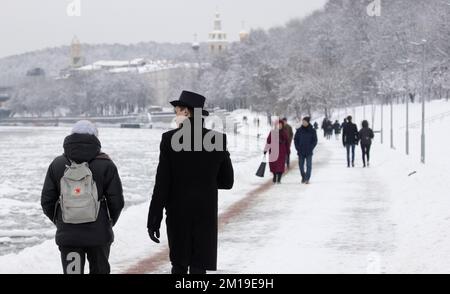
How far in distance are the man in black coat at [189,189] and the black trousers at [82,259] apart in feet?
1.46

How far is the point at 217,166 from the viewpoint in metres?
7.88

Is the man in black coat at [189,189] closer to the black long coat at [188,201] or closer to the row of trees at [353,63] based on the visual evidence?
the black long coat at [188,201]

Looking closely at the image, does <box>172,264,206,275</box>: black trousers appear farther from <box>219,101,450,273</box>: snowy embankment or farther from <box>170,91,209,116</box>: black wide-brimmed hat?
<box>219,101,450,273</box>: snowy embankment

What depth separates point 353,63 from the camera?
11175 centimetres

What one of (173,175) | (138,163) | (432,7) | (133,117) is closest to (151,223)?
(173,175)

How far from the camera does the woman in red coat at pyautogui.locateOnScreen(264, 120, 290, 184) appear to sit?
23.6 metres

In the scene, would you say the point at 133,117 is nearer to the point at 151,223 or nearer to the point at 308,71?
the point at 308,71

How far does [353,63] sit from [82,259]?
347ft

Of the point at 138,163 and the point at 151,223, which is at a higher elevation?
the point at 151,223

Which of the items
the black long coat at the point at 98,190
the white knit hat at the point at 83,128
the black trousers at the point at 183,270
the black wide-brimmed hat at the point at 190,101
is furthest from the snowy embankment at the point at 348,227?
the white knit hat at the point at 83,128

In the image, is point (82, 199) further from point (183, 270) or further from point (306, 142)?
point (306, 142)

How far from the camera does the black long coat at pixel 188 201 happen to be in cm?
776

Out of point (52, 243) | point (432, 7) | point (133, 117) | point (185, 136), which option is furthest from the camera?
point (133, 117)
